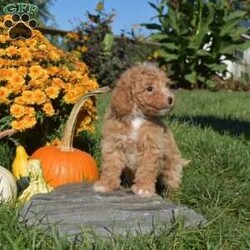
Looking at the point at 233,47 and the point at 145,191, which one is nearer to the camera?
the point at 145,191

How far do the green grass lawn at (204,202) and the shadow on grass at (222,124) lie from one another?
0.8 inches

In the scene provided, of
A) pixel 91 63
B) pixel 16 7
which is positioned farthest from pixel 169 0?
pixel 16 7

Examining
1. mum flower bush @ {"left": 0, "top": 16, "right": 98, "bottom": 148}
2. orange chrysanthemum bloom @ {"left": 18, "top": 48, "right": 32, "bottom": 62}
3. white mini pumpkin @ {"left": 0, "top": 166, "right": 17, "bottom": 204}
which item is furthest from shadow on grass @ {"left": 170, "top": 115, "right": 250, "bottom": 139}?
white mini pumpkin @ {"left": 0, "top": 166, "right": 17, "bottom": 204}

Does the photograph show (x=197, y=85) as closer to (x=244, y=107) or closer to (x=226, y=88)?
(x=226, y=88)

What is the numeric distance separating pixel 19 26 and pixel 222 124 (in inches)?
130

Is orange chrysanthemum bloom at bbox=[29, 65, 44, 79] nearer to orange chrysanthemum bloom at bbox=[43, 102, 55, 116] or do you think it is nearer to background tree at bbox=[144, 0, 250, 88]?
orange chrysanthemum bloom at bbox=[43, 102, 55, 116]

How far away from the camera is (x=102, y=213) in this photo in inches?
127

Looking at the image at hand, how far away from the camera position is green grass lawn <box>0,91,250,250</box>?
2.82 meters

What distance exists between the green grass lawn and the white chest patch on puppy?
24.1 inches

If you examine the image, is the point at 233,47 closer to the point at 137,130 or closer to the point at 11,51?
the point at 11,51

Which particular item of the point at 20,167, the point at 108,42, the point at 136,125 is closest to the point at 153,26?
the point at 108,42

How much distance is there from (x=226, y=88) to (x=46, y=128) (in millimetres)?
10556

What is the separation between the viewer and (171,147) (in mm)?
3771

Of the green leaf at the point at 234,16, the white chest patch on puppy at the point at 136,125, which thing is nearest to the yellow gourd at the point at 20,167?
the white chest patch on puppy at the point at 136,125
